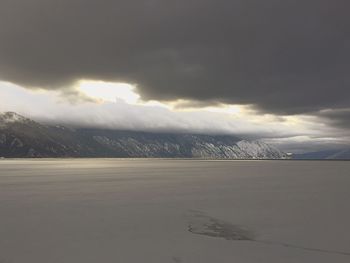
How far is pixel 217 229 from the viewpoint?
20.4m

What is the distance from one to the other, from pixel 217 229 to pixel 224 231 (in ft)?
2.00

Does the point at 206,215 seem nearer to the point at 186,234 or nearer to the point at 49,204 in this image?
the point at 186,234

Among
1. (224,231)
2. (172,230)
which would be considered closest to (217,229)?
(224,231)

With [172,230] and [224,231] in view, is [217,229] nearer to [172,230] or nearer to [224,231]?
[224,231]

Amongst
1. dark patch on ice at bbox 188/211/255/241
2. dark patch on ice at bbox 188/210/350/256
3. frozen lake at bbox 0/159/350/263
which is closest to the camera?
frozen lake at bbox 0/159/350/263

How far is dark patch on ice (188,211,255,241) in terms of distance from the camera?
1861 cm

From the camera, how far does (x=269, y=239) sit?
17.9 m

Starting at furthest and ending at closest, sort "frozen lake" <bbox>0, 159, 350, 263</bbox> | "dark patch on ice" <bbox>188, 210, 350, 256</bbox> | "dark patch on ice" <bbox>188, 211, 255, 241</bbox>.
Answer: "dark patch on ice" <bbox>188, 211, 255, 241</bbox> → "dark patch on ice" <bbox>188, 210, 350, 256</bbox> → "frozen lake" <bbox>0, 159, 350, 263</bbox>

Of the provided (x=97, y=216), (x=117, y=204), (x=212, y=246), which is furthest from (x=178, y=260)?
(x=117, y=204)

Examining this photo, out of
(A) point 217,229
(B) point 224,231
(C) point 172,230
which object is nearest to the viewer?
(B) point 224,231

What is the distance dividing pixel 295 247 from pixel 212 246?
135 inches

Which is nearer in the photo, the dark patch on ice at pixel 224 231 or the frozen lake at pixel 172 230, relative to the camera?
the frozen lake at pixel 172 230

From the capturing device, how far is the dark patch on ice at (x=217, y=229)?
18609 mm

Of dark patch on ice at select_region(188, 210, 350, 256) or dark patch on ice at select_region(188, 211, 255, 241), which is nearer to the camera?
dark patch on ice at select_region(188, 210, 350, 256)
